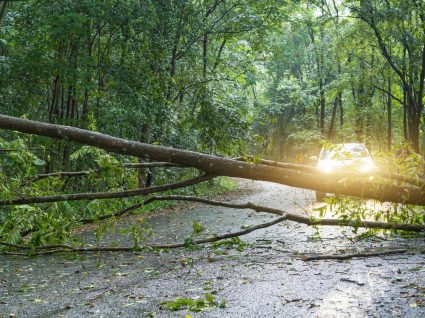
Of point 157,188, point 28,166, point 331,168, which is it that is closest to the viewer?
point 331,168

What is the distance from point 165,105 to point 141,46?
2568mm

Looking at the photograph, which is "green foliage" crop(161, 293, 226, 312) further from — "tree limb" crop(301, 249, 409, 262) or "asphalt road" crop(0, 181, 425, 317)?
"tree limb" crop(301, 249, 409, 262)

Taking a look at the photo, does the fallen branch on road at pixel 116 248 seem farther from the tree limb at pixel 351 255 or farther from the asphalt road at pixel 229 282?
the tree limb at pixel 351 255

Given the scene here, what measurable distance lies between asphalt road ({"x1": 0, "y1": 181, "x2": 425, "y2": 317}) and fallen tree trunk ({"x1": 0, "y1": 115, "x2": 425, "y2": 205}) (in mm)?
1188

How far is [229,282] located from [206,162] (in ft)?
6.47

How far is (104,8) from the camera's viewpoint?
15.5 metres

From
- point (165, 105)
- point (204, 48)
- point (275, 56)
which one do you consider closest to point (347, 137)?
point (275, 56)

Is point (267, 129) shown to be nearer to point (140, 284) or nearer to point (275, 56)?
point (275, 56)

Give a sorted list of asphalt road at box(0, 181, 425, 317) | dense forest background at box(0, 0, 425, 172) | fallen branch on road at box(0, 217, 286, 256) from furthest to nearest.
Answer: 1. dense forest background at box(0, 0, 425, 172)
2. fallen branch on road at box(0, 217, 286, 256)
3. asphalt road at box(0, 181, 425, 317)

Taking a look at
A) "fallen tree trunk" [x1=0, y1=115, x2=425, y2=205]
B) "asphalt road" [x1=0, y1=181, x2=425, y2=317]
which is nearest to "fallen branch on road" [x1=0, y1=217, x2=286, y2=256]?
"asphalt road" [x1=0, y1=181, x2=425, y2=317]

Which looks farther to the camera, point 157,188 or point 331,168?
point 157,188

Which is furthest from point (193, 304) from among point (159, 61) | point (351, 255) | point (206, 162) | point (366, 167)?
point (159, 61)

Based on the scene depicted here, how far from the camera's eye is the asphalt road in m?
4.62

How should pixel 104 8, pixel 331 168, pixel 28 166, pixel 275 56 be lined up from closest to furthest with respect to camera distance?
pixel 331 168 < pixel 28 166 < pixel 104 8 < pixel 275 56
